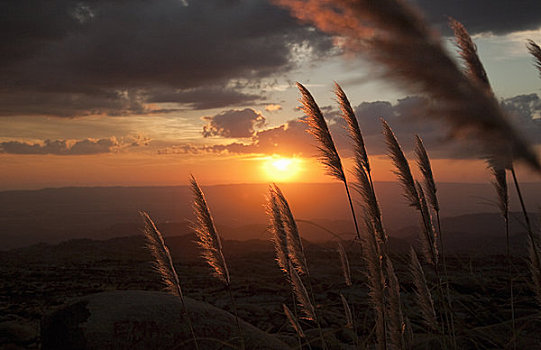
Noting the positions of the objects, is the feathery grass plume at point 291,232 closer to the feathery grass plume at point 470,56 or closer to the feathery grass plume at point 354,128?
the feathery grass plume at point 354,128

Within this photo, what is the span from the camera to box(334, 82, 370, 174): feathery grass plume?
1.87 metres

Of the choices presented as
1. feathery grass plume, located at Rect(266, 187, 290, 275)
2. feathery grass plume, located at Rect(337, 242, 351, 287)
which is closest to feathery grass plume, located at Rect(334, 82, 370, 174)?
feathery grass plume, located at Rect(266, 187, 290, 275)

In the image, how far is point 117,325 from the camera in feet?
10.5

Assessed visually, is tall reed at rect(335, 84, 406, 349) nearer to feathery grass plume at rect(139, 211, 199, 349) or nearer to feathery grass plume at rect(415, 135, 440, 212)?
feathery grass plume at rect(415, 135, 440, 212)

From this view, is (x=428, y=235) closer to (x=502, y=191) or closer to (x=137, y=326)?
(x=502, y=191)

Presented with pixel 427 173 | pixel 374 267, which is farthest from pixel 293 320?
pixel 427 173

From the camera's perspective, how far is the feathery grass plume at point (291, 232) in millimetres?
2024

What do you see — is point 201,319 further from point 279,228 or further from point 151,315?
point 279,228

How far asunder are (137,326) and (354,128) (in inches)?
99.0

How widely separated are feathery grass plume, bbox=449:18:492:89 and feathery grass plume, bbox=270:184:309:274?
103cm

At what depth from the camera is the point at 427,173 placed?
2498 millimetres

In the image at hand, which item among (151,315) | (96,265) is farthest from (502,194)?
(96,265)

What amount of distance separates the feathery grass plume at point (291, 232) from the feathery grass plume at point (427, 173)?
39.3 inches

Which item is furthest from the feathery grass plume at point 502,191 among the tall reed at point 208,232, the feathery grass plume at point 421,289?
the tall reed at point 208,232
